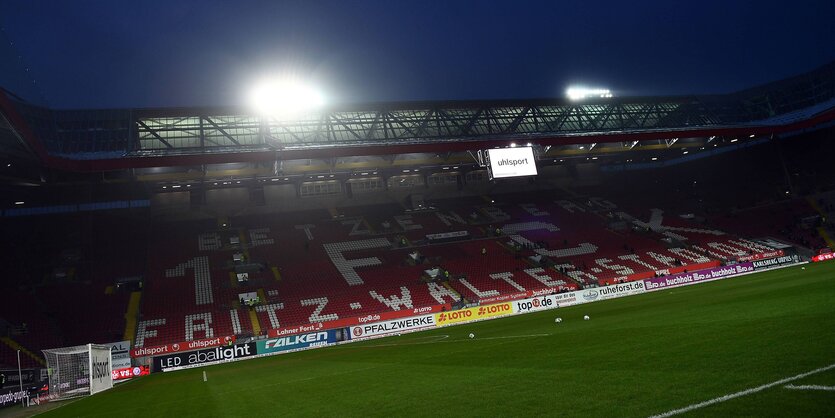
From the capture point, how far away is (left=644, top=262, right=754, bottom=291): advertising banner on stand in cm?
3831

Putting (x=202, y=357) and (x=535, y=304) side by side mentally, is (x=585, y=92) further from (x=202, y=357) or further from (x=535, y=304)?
(x=202, y=357)

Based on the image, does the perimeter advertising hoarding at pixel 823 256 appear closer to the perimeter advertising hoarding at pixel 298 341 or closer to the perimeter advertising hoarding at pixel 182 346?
the perimeter advertising hoarding at pixel 298 341

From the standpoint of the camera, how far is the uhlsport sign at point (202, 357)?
2869 cm

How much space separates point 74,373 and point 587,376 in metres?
24.6

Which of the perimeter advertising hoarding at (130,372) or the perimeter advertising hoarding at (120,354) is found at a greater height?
the perimeter advertising hoarding at (120,354)

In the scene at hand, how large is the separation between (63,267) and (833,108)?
64.6m

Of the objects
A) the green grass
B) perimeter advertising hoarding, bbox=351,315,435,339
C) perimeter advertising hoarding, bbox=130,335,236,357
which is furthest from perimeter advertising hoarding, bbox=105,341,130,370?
perimeter advertising hoarding, bbox=351,315,435,339

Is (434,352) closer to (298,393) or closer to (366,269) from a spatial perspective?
(298,393)

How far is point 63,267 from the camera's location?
37656 mm

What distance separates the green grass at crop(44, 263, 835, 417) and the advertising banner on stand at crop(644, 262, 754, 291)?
22.9 m

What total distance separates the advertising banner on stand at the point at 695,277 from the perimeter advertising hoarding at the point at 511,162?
42.7 ft

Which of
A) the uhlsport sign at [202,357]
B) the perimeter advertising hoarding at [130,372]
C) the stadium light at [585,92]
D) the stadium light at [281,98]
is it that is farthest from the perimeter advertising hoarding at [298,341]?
the stadium light at [585,92]

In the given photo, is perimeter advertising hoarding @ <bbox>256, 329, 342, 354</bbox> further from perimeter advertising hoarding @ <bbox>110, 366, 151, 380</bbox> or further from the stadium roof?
the stadium roof

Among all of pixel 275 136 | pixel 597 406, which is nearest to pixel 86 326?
pixel 275 136
